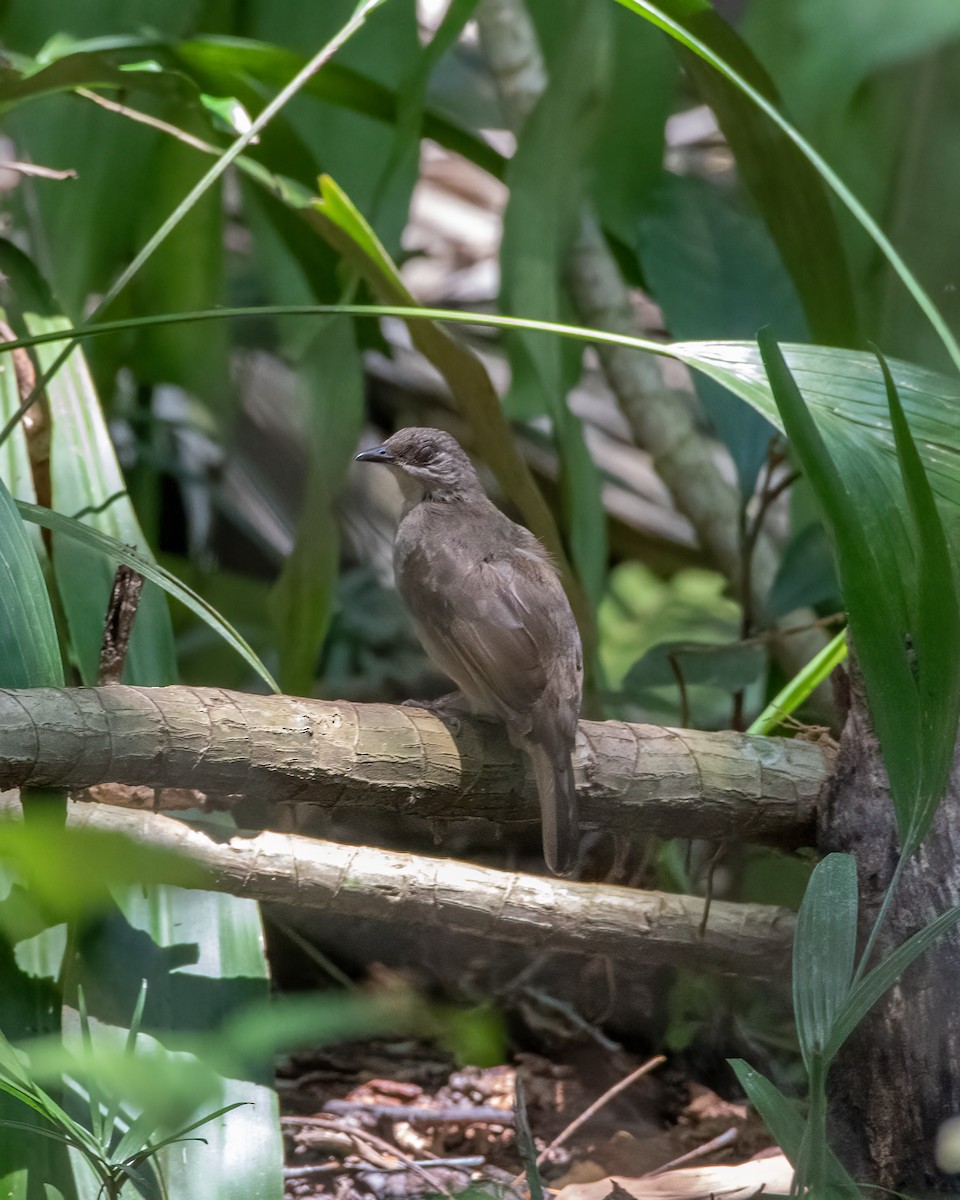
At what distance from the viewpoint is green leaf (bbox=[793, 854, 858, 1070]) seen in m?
1.92

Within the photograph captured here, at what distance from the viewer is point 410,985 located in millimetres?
3729

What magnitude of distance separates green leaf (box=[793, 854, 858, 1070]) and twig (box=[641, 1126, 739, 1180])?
98 cm

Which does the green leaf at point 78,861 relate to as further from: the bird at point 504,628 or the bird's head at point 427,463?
the bird's head at point 427,463

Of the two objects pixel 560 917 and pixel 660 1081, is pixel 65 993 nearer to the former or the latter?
pixel 560 917

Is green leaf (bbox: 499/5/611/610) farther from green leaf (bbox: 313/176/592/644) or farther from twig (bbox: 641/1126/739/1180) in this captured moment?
twig (bbox: 641/1126/739/1180)

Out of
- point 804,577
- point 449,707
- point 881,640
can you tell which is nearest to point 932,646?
point 881,640

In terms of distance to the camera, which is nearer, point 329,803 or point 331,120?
point 329,803

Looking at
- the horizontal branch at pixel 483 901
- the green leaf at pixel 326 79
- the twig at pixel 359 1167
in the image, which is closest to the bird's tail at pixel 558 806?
the horizontal branch at pixel 483 901

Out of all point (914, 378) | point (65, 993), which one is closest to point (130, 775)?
point (65, 993)

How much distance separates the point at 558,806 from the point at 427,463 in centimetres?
164

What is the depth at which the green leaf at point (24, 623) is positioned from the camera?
2172 millimetres

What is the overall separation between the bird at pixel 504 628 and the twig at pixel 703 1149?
761mm

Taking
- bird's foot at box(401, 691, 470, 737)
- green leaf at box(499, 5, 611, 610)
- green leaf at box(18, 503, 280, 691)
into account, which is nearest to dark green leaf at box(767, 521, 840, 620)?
green leaf at box(499, 5, 611, 610)

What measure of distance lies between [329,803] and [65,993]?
750mm
